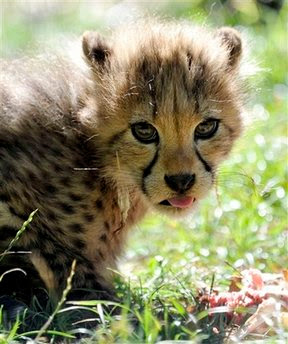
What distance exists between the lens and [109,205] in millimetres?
5215

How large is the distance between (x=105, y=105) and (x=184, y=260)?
1.30 m

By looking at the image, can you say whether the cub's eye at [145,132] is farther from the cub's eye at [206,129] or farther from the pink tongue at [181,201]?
the pink tongue at [181,201]

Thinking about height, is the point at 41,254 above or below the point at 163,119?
below

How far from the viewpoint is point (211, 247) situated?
625cm

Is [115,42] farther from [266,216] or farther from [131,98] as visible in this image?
[266,216]

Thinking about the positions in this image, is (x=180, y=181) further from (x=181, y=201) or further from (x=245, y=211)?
(x=245, y=211)

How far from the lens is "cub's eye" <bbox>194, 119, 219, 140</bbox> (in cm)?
501

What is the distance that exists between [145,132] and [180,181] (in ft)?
1.00

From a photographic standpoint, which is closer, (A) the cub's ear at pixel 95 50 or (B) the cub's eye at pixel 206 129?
(B) the cub's eye at pixel 206 129

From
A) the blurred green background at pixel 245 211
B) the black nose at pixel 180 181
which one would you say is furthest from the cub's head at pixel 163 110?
the blurred green background at pixel 245 211

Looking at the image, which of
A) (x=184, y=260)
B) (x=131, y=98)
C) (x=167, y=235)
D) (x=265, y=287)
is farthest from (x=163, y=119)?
(x=167, y=235)

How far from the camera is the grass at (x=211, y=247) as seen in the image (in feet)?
14.3

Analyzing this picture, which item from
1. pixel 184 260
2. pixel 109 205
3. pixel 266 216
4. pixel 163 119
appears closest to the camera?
pixel 163 119

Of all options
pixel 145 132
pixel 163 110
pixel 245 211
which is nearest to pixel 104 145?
pixel 145 132
